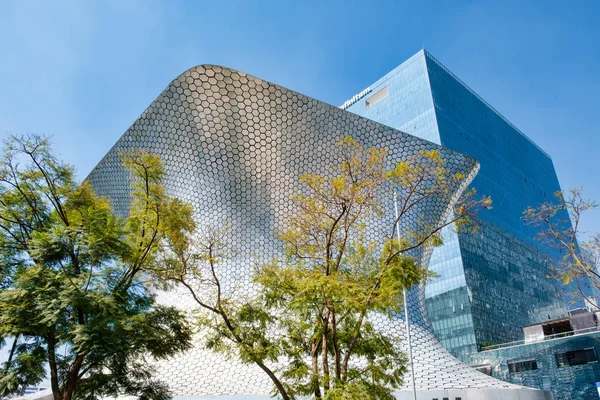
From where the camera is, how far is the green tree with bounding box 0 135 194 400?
8.87 meters

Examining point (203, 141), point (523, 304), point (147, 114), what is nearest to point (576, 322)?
point (523, 304)

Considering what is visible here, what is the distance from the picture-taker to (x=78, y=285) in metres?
9.09

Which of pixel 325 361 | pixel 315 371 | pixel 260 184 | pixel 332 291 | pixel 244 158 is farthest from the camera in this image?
pixel 260 184

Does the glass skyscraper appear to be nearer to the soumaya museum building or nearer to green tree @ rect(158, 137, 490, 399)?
the soumaya museum building

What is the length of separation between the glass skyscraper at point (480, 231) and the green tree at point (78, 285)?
1484 inches

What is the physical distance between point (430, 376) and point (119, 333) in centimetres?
1011

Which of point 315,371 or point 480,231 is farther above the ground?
point 480,231

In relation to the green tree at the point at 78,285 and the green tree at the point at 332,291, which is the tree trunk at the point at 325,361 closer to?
the green tree at the point at 332,291

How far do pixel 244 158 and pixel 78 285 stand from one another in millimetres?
9672

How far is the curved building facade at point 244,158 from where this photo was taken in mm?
16203

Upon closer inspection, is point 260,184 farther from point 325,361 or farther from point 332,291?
point 332,291

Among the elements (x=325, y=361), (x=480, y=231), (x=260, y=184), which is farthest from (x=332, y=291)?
(x=480, y=231)

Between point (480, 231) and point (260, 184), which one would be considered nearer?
point (260, 184)

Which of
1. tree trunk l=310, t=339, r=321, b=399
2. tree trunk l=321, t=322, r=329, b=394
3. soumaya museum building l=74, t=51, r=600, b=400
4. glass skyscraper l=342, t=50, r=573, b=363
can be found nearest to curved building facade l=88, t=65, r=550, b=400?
soumaya museum building l=74, t=51, r=600, b=400
